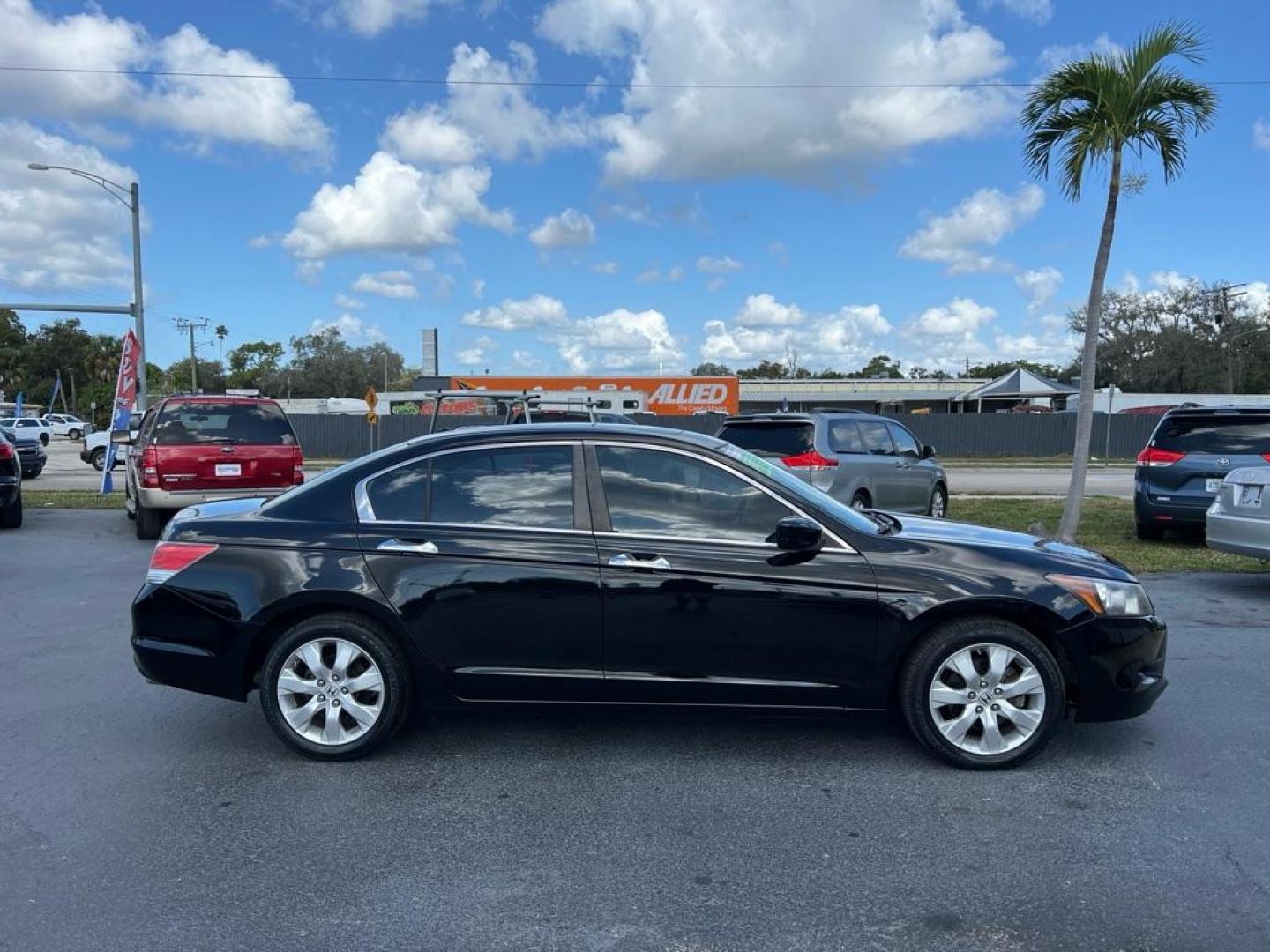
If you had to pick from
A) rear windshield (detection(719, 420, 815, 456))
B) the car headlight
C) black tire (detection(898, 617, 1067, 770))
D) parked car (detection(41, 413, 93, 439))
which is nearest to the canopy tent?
rear windshield (detection(719, 420, 815, 456))

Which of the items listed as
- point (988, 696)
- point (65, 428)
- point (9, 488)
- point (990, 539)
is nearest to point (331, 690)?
point (988, 696)

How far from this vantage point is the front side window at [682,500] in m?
4.32

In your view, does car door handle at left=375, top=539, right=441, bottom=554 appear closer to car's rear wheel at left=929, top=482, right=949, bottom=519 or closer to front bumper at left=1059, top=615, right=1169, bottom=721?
front bumper at left=1059, top=615, right=1169, bottom=721

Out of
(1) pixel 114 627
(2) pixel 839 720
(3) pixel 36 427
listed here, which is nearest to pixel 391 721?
(2) pixel 839 720

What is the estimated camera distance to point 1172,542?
36.6ft

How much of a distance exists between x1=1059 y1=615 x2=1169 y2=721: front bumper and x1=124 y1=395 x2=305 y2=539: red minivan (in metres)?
9.14

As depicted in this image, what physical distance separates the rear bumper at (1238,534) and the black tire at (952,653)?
15.6 feet

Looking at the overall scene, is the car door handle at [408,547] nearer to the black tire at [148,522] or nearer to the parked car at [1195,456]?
the black tire at [148,522]

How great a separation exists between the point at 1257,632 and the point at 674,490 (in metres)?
5.13

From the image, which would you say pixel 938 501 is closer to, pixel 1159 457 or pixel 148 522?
pixel 1159 457

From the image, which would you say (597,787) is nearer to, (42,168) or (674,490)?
(674,490)

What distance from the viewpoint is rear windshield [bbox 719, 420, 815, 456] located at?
1088 centimetres

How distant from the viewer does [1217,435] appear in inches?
401

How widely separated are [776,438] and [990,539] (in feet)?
21.6
